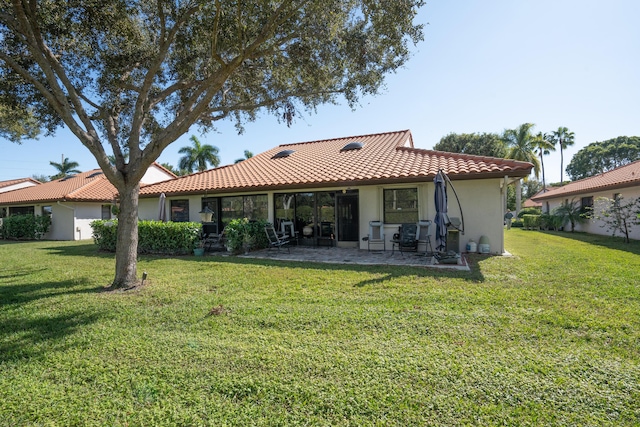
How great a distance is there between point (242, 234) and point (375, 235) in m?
4.70

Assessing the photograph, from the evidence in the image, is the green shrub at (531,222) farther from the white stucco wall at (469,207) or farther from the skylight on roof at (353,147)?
the white stucco wall at (469,207)

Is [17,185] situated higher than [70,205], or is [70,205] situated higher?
[17,185]

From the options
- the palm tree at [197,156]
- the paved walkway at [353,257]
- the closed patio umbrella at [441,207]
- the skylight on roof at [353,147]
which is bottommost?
the paved walkway at [353,257]

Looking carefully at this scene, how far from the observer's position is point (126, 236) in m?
6.33

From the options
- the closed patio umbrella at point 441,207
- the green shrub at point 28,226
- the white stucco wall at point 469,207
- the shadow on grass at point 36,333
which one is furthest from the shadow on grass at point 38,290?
the green shrub at point 28,226

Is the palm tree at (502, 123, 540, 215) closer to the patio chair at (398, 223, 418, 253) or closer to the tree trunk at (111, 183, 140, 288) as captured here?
the patio chair at (398, 223, 418, 253)

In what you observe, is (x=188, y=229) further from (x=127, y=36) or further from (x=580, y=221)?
(x=580, y=221)

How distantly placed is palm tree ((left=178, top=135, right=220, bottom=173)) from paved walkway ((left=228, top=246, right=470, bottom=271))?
2712cm

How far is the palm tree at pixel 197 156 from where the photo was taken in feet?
114

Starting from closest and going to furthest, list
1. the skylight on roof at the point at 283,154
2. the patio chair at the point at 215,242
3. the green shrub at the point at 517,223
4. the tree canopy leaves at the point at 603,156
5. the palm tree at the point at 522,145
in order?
1. the patio chair at the point at 215,242
2. the skylight on roof at the point at 283,154
3. the green shrub at the point at 517,223
4. the palm tree at the point at 522,145
5. the tree canopy leaves at the point at 603,156

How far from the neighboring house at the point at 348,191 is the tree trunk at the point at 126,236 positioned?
595 centimetres

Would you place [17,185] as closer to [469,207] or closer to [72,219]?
[72,219]

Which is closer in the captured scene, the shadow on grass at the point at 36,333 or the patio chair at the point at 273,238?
the shadow on grass at the point at 36,333

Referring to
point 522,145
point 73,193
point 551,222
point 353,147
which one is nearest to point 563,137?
point 522,145
